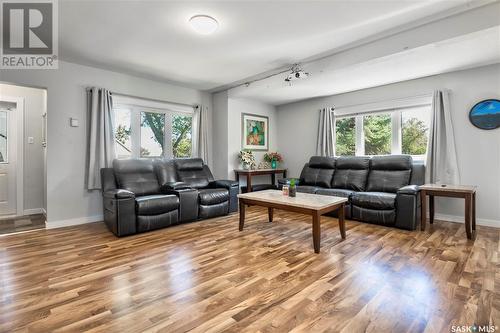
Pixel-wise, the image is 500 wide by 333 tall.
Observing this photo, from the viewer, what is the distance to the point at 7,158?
4309 mm

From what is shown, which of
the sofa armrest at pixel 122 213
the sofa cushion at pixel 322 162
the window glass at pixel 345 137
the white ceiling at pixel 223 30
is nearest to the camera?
the white ceiling at pixel 223 30

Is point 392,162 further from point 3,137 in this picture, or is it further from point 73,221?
point 3,137

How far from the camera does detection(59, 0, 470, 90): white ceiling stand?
2408 mm

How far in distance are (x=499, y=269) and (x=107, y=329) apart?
10.3 ft

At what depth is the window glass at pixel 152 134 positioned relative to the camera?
4.67m

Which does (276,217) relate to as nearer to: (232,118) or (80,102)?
(232,118)

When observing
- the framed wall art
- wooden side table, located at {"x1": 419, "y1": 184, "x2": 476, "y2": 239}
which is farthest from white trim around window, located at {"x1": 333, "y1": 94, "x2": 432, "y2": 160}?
the framed wall art

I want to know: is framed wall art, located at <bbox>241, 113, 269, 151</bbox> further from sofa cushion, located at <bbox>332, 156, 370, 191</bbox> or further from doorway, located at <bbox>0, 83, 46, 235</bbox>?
doorway, located at <bbox>0, 83, 46, 235</bbox>

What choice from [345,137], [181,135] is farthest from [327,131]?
[181,135]

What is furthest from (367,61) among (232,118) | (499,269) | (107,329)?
(107,329)

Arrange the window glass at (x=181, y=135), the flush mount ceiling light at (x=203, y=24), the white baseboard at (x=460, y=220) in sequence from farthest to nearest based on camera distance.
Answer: the window glass at (x=181, y=135) → the white baseboard at (x=460, y=220) → the flush mount ceiling light at (x=203, y=24)

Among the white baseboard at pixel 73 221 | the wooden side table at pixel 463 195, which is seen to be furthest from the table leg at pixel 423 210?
the white baseboard at pixel 73 221

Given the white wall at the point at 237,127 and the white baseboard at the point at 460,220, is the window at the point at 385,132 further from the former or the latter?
the white wall at the point at 237,127

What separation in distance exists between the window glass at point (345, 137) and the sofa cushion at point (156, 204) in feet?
11.5
